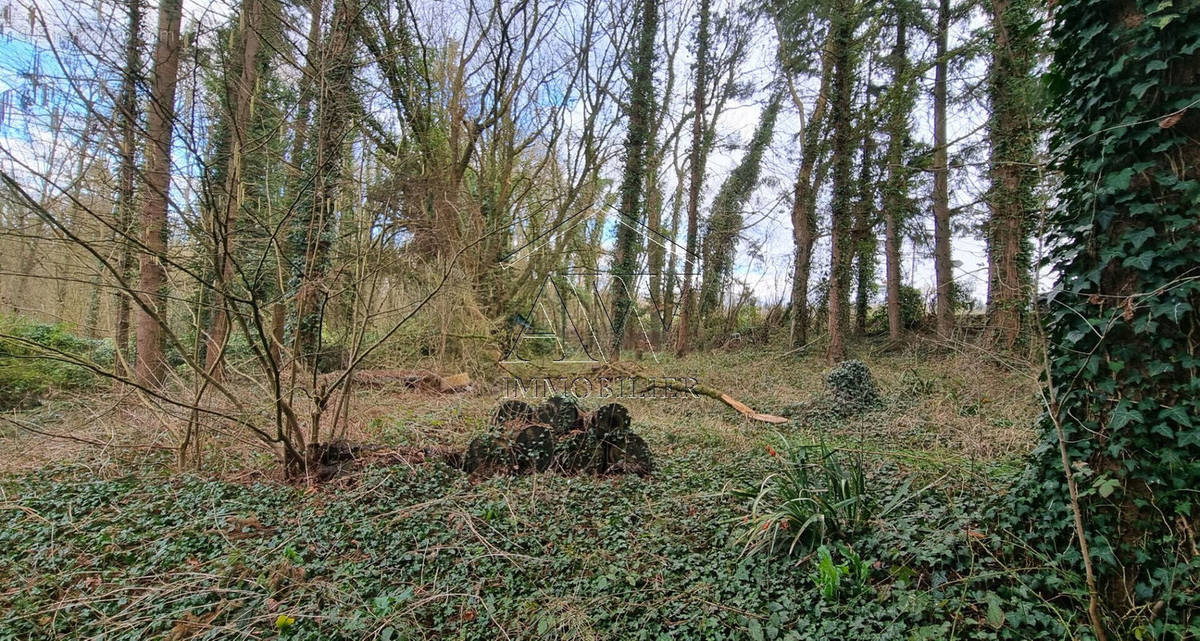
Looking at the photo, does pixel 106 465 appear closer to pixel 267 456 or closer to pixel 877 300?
pixel 267 456

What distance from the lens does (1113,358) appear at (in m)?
2.01

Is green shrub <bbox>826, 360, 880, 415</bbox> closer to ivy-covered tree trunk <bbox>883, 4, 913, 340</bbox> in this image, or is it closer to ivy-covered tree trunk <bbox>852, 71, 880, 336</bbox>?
ivy-covered tree trunk <bbox>852, 71, 880, 336</bbox>

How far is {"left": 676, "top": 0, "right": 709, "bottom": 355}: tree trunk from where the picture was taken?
46.7 ft

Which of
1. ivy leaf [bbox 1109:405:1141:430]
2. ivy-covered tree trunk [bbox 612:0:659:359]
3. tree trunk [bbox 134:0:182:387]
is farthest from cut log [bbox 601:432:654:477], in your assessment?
ivy-covered tree trunk [bbox 612:0:659:359]

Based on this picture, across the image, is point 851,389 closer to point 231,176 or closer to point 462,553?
point 462,553

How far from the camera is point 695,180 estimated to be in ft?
49.0

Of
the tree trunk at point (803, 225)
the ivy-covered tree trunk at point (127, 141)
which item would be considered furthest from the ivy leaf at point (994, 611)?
the tree trunk at point (803, 225)

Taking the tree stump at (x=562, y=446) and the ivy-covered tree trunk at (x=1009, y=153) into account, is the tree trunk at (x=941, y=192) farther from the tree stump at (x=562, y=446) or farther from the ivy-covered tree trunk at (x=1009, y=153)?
the tree stump at (x=562, y=446)

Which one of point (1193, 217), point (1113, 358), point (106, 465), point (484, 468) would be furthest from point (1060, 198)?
point (106, 465)

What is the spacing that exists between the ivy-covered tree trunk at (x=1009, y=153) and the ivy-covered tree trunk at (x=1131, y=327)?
22.1ft

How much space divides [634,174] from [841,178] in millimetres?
4523

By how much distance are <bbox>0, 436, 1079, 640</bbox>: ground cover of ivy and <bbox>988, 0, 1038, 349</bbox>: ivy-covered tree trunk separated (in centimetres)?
676

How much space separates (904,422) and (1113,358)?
381 centimetres

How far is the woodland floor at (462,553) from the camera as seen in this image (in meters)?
2.17
